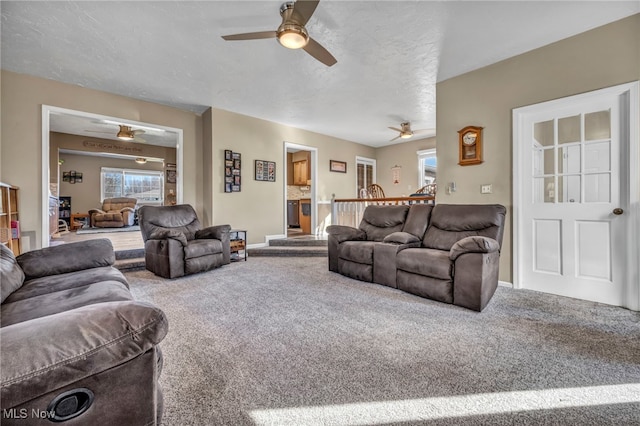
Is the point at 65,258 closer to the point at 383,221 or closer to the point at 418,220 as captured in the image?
the point at 383,221

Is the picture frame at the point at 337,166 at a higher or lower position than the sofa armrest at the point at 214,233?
higher

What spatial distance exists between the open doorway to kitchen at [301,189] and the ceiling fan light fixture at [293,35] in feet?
12.3

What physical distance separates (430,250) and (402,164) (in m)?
5.30

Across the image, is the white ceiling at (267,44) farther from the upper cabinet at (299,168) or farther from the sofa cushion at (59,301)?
the upper cabinet at (299,168)

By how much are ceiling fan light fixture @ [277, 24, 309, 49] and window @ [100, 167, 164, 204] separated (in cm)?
1029

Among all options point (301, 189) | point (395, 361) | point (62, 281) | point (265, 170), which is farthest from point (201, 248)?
point (301, 189)

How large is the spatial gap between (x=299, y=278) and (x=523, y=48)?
3.70 meters

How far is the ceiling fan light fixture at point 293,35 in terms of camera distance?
235cm

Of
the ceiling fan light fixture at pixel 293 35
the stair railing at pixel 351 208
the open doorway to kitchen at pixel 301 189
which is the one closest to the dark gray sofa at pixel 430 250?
the stair railing at pixel 351 208

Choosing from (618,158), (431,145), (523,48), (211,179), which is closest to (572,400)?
(618,158)

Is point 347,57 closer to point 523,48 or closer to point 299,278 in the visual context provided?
point 523,48

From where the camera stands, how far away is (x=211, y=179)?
16.5 feet

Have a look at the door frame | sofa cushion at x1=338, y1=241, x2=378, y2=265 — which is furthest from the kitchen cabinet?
the door frame
